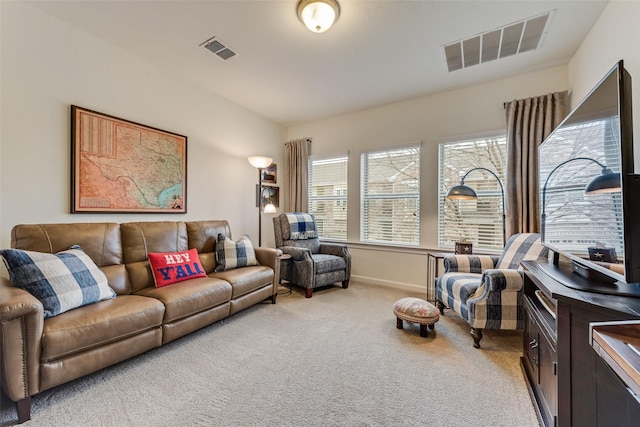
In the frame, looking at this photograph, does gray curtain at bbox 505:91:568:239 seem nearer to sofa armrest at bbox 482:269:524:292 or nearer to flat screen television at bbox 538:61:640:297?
sofa armrest at bbox 482:269:524:292

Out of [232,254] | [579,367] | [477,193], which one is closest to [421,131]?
[477,193]

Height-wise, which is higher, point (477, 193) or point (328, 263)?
point (477, 193)

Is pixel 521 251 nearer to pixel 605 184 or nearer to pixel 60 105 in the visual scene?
pixel 605 184

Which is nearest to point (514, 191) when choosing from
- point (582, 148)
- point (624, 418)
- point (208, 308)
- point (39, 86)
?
point (582, 148)

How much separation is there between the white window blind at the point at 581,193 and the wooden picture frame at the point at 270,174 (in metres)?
3.60

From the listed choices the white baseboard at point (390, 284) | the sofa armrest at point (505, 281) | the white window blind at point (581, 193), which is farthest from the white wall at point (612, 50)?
the white baseboard at point (390, 284)

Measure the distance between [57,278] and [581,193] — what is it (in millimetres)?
3160

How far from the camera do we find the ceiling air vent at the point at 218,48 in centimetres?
248

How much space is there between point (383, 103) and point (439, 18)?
66.9 inches

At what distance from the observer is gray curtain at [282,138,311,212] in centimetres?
453

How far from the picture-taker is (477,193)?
10.9 feet

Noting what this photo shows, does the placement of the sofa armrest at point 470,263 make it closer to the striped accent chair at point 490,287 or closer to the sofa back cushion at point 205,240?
the striped accent chair at point 490,287

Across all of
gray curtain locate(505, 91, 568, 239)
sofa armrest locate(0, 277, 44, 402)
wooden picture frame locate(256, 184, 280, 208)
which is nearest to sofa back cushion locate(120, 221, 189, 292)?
sofa armrest locate(0, 277, 44, 402)

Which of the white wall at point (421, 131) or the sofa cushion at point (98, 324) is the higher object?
the white wall at point (421, 131)
